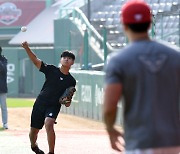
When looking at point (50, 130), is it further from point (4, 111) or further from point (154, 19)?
point (154, 19)

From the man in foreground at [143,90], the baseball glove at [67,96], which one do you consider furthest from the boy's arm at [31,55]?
the man in foreground at [143,90]

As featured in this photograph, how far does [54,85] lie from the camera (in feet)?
40.0

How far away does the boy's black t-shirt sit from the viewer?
12.2m

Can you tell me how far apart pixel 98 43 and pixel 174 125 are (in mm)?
19203

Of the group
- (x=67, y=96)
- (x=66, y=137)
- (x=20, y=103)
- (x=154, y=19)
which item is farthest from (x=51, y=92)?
(x=20, y=103)

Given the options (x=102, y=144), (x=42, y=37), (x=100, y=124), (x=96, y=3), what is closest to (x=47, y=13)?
(x=42, y=37)

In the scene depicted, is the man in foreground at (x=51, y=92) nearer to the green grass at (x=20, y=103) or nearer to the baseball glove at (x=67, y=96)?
the baseball glove at (x=67, y=96)

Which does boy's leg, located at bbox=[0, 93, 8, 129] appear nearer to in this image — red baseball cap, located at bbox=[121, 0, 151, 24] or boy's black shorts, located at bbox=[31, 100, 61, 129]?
boy's black shorts, located at bbox=[31, 100, 61, 129]

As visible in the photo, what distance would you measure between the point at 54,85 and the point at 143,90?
6849 mm

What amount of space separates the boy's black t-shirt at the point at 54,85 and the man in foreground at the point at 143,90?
263 inches

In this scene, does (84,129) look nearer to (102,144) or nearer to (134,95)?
(102,144)

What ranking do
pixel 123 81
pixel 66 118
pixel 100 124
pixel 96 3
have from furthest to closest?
pixel 96 3 < pixel 66 118 < pixel 100 124 < pixel 123 81

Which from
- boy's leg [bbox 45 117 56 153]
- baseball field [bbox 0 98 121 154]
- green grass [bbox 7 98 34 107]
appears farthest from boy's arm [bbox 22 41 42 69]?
green grass [bbox 7 98 34 107]

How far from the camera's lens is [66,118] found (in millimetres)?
23422
